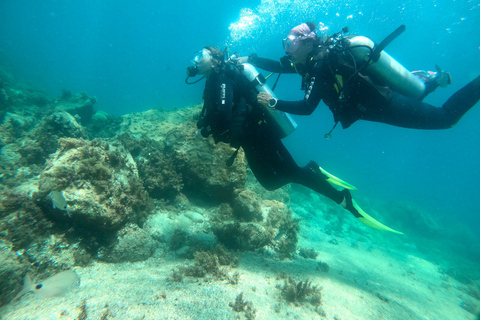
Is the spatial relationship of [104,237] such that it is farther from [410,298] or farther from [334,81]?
[410,298]

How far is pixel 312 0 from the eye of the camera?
33781 mm

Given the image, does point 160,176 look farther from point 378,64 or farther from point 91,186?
point 378,64

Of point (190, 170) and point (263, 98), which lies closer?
point (263, 98)

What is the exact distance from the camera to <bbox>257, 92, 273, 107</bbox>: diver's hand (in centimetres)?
444

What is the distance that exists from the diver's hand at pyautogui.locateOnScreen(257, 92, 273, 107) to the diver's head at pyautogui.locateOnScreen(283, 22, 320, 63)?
3.42 ft

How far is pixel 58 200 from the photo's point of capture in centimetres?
409

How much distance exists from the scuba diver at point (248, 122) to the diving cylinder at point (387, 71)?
1.92 m

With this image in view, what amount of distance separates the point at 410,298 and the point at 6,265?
33.6ft

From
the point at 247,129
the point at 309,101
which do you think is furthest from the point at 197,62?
the point at 309,101

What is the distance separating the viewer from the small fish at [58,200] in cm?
407

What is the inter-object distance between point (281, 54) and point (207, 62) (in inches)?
2310

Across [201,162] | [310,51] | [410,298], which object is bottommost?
[410,298]

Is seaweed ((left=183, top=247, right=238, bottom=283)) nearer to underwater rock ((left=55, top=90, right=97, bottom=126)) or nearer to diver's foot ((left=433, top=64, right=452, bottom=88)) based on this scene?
diver's foot ((left=433, top=64, right=452, bottom=88))

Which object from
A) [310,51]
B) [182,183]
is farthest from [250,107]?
[182,183]
